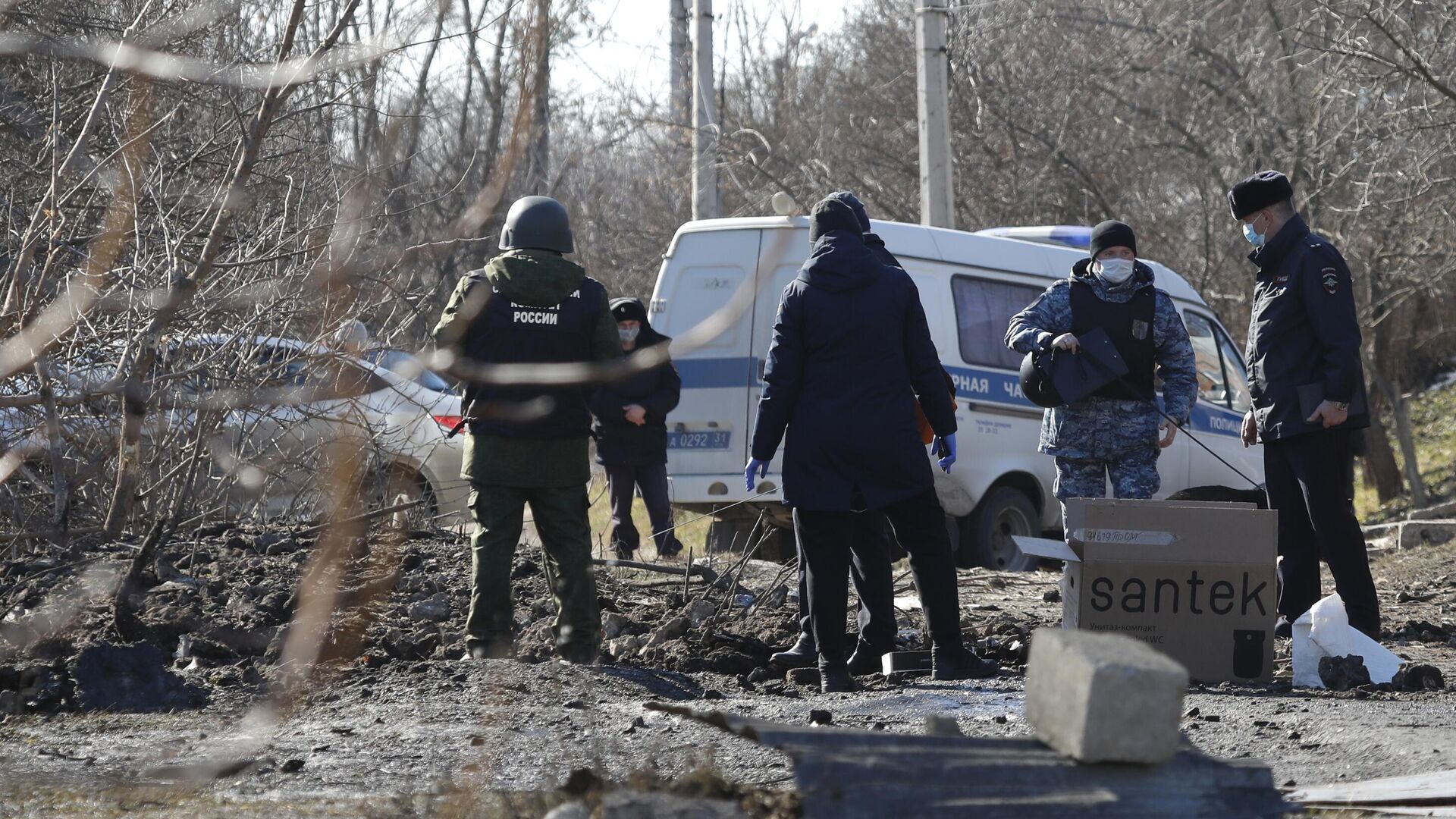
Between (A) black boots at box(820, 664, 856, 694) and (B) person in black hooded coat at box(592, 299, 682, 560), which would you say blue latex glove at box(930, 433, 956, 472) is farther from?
(B) person in black hooded coat at box(592, 299, 682, 560)

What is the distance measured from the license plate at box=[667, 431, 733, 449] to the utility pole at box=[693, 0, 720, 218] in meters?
4.51

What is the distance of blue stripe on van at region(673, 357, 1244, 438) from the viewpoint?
9391 mm

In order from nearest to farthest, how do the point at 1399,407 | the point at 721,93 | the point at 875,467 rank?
the point at 875,467 → the point at 1399,407 → the point at 721,93

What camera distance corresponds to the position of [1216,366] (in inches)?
416

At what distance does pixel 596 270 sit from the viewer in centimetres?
2200

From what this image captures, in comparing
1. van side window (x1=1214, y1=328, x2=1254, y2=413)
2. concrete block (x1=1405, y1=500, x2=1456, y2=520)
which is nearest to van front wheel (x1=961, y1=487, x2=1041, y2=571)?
van side window (x1=1214, y1=328, x2=1254, y2=413)

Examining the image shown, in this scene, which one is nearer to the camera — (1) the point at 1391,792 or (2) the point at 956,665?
(1) the point at 1391,792

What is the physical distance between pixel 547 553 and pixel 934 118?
7714 millimetres

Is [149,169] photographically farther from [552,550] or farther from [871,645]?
[871,645]

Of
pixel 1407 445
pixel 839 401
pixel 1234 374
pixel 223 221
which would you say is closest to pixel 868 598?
pixel 839 401

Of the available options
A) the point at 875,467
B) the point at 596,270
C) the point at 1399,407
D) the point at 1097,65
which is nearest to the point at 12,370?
the point at 875,467

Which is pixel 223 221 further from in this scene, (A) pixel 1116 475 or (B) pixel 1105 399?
(A) pixel 1116 475

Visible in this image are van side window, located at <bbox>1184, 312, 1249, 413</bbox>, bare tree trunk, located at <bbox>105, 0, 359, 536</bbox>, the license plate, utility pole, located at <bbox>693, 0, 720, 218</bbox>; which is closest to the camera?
bare tree trunk, located at <bbox>105, 0, 359, 536</bbox>

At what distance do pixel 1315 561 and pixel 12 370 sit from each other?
17.7 ft
